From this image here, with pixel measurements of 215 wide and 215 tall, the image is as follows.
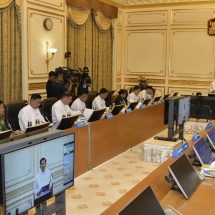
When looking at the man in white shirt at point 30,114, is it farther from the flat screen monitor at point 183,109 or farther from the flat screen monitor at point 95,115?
the flat screen monitor at point 183,109

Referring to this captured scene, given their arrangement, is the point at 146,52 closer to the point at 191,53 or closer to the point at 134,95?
the point at 191,53

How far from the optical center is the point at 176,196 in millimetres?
2406

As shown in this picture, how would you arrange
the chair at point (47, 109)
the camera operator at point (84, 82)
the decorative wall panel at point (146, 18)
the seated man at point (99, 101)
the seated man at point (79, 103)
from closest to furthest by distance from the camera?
the chair at point (47, 109), the seated man at point (79, 103), the seated man at point (99, 101), the camera operator at point (84, 82), the decorative wall panel at point (146, 18)

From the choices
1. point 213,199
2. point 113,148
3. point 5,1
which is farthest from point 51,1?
point 213,199

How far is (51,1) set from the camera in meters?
7.78

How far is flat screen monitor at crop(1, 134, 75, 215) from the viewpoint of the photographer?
69.3 inches

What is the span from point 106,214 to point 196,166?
4.76ft

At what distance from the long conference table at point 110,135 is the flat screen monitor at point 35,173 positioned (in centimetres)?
213

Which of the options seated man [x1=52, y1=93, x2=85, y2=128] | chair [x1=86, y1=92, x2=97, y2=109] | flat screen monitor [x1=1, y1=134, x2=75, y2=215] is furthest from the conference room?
chair [x1=86, y1=92, x2=97, y2=109]

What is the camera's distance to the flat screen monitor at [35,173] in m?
1.76

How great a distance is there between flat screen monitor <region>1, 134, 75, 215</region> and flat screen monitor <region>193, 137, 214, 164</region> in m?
1.34

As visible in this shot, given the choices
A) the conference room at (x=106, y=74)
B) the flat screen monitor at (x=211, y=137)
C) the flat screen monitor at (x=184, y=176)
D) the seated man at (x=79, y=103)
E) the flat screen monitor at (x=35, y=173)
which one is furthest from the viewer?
the seated man at (x=79, y=103)

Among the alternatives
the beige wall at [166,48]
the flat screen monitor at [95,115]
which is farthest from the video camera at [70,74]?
the beige wall at [166,48]

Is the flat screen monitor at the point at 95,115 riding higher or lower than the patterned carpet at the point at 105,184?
higher
